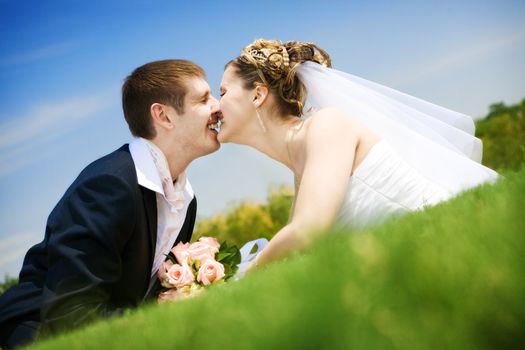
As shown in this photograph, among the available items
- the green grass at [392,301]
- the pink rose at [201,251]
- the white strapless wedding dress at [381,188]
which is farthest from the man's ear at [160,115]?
the green grass at [392,301]

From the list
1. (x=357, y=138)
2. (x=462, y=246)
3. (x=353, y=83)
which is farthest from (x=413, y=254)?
(x=353, y=83)

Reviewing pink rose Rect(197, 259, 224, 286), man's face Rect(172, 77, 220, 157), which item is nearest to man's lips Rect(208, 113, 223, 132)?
man's face Rect(172, 77, 220, 157)

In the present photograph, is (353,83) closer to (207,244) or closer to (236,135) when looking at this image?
(236,135)

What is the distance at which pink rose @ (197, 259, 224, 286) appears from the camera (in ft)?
15.9

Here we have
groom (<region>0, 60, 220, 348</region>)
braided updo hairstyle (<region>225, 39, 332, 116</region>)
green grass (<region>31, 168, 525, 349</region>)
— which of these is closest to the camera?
green grass (<region>31, 168, 525, 349</region>)

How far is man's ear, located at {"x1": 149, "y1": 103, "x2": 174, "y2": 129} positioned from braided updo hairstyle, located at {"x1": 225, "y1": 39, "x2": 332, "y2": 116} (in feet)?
2.84

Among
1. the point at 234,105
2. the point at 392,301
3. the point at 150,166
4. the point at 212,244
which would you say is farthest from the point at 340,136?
the point at 392,301

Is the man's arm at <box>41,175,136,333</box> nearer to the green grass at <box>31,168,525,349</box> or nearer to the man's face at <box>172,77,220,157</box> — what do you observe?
the man's face at <box>172,77,220,157</box>

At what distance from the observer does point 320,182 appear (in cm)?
443

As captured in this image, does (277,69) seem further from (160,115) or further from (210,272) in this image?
(210,272)

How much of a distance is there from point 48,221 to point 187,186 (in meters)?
1.67

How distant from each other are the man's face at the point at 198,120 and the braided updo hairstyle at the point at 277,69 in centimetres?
55

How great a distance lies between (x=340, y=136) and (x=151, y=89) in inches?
92.2

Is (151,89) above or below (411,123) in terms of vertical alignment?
above
